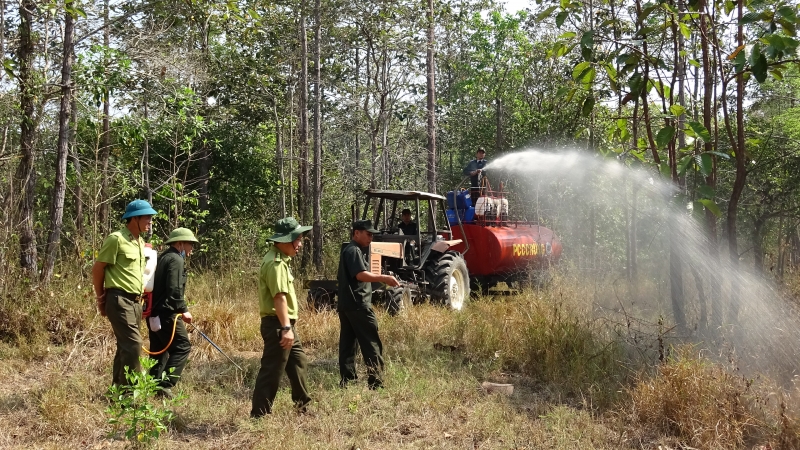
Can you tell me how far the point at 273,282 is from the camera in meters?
5.23

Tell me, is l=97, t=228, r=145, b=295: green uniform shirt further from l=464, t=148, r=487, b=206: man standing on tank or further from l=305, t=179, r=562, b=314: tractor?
l=464, t=148, r=487, b=206: man standing on tank

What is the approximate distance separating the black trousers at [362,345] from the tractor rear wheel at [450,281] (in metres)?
4.05

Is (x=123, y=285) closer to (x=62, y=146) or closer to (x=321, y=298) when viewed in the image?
(x=62, y=146)

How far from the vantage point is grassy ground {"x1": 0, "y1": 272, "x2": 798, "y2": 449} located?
16.5ft

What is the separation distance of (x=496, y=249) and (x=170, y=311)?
23.8 ft

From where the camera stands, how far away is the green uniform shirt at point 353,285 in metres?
6.30

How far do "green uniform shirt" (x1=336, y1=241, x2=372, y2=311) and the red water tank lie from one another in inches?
228

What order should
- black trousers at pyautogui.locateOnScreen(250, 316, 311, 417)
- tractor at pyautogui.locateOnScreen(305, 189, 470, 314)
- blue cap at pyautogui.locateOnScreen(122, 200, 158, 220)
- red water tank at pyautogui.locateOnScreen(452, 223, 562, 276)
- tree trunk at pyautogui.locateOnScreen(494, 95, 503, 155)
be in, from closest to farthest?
black trousers at pyautogui.locateOnScreen(250, 316, 311, 417)
blue cap at pyautogui.locateOnScreen(122, 200, 158, 220)
tractor at pyautogui.locateOnScreen(305, 189, 470, 314)
red water tank at pyautogui.locateOnScreen(452, 223, 562, 276)
tree trunk at pyautogui.locateOnScreen(494, 95, 503, 155)

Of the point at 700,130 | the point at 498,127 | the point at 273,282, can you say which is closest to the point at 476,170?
the point at 273,282

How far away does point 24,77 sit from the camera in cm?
846

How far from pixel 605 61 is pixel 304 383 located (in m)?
3.52

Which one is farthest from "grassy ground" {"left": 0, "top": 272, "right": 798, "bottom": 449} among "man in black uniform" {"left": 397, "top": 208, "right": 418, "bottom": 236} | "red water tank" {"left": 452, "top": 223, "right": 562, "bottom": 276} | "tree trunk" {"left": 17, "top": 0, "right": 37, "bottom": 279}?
"red water tank" {"left": 452, "top": 223, "right": 562, "bottom": 276}

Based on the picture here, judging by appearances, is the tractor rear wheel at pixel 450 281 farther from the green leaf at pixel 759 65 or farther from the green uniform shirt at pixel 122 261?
the green leaf at pixel 759 65

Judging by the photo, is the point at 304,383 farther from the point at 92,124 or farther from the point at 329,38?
the point at 329,38
